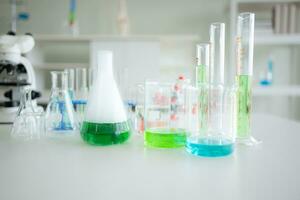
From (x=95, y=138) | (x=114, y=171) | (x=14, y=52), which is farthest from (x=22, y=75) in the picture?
(x=114, y=171)

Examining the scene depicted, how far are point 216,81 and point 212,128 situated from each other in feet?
0.35

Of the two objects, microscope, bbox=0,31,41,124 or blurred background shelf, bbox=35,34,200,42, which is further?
blurred background shelf, bbox=35,34,200,42

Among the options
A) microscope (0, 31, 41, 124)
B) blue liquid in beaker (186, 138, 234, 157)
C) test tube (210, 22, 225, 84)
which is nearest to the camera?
blue liquid in beaker (186, 138, 234, 157)

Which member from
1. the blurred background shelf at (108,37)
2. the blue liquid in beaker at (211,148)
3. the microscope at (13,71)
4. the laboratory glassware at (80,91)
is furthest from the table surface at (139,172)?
the blurred background shelf at (108,37)

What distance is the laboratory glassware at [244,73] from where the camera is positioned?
0.64m

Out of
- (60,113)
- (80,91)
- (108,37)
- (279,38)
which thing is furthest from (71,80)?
(279,38)

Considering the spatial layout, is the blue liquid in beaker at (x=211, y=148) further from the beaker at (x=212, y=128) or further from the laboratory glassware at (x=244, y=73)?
the laboratory glassware at (x=244, y=73)

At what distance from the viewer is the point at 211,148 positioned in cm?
54

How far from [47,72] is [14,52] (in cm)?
164

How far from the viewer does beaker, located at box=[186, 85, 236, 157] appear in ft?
1.80

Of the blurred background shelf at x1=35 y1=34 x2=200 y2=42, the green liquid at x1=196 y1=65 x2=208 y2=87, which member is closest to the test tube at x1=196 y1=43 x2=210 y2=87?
the green liquid at x1=196 y1=65 x2=208 y2=87

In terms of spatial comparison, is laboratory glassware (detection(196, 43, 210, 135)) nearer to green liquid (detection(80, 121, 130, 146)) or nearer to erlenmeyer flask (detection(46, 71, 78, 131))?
green liquid (detection(80, 121, 130, 146))

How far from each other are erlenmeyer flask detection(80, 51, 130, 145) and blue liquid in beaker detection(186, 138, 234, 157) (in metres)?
0.16

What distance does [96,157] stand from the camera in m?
0.54
